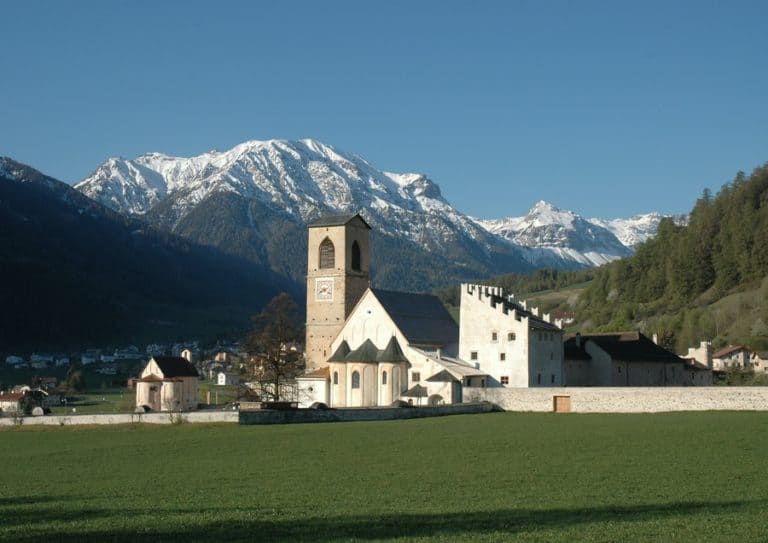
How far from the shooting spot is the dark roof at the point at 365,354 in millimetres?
71938

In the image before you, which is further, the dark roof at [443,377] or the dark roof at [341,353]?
the dark roof at [341,353]

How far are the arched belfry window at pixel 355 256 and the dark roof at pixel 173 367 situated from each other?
71.1 ft

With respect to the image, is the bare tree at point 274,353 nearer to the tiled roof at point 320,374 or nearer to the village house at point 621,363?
the tiled roof at point 320,374

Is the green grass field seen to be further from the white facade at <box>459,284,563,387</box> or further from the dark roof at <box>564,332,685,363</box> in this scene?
the dark roof at <box>564,332,685,363</box>

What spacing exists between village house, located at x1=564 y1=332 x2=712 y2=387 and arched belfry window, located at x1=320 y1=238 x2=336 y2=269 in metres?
19.4

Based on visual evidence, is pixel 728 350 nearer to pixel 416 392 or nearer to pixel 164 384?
pixel 164 384

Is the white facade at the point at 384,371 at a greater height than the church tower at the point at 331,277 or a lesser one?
lesser

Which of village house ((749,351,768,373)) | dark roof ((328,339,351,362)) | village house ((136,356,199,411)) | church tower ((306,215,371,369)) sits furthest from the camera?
village house ((749,351,768,373))

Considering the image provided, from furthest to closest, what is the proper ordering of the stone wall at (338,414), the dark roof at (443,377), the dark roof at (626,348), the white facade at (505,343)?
the dark roof at (626,348)
the white facade at (505,343)
the dark roof at (443,377)
the stone wall at (338,414)

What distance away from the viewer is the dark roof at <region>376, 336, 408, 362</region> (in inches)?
2810

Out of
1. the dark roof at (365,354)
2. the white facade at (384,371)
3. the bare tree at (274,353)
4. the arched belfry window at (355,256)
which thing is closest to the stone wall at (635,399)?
the white facade at (384,371)

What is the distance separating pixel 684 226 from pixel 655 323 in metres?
32.4

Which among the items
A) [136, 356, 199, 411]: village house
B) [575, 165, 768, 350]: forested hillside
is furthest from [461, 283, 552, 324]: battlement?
[575, 165, 768, 350]: forested hillside

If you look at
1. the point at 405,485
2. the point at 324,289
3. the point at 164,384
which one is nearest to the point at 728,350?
the point at 324,289
